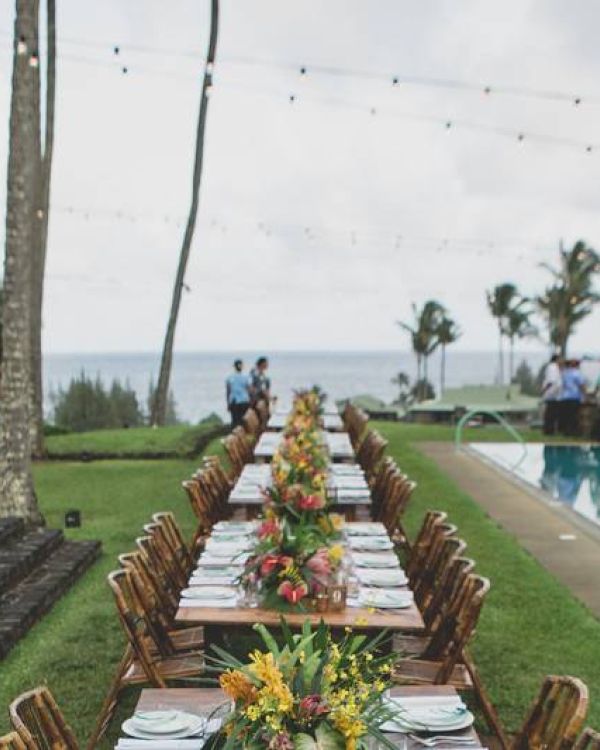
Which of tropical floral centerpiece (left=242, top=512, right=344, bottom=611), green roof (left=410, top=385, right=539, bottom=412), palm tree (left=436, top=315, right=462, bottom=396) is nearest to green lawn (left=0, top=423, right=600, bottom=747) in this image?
tropical floral centerpiece (left=242, top=512, right=344, bottom=611)

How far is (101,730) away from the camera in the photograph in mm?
4539

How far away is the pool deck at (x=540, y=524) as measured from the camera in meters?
8.19

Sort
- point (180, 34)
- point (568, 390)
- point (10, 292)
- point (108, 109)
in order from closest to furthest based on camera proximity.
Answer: point (10, 292) < point (568, 390) < point (108, 109) < point (180, 34)

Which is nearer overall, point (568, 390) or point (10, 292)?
point (10, 292)

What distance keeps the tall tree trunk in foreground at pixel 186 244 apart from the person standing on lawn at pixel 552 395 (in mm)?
7812

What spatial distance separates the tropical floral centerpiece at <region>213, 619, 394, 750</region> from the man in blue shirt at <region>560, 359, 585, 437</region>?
615 inches

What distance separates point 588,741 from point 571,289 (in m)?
38.3

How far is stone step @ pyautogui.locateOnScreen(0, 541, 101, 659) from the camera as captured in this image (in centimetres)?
648

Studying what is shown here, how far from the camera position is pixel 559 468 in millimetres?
14719

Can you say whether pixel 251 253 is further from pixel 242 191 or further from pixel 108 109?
pixel 108 109

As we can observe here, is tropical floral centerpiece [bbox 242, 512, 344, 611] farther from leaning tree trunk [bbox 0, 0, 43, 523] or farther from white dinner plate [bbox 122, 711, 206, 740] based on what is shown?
leaning tree trunk [bbox 0, 0, 43, 523]

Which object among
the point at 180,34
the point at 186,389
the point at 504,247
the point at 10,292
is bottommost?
the point at 186,389

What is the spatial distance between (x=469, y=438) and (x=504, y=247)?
6.51m

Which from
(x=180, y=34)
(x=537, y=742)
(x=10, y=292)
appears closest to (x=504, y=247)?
(x=180, y=34)
